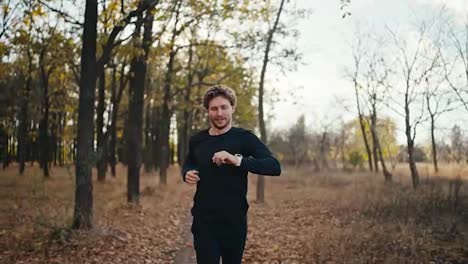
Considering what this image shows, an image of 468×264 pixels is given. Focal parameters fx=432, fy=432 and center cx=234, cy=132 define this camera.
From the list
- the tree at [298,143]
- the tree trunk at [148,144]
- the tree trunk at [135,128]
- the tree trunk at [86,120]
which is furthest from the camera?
the tree at [298,143]

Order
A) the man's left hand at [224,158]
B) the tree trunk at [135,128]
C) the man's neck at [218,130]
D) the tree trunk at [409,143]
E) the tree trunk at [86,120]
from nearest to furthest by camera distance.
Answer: the man's left hand at [224,158]
the man's neck at [218,130]
the tree trunk at [86,120]
the tree trunk at [135,128]
the tree trunk at [409,143]

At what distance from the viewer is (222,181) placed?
3.59 metres

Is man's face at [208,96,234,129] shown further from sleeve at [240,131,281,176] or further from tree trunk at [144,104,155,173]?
tree trunk at [144,104,155,173]

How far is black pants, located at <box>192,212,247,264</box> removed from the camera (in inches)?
141

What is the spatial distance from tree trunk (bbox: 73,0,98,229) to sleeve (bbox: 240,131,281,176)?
21.0ft

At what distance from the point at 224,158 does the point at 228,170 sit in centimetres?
24

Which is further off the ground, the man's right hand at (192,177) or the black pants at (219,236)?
the man's right hand at (192,177)

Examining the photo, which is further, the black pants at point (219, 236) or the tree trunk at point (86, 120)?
the tree trunk at point (86, 120)

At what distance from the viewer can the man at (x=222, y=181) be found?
358 centimetres

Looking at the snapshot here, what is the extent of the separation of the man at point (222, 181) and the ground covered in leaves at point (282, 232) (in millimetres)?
4172

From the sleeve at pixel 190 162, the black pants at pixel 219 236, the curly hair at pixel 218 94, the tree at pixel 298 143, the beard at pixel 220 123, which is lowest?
the black pants at pixel 219 236

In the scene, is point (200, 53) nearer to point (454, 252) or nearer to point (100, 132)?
point (100, 132)

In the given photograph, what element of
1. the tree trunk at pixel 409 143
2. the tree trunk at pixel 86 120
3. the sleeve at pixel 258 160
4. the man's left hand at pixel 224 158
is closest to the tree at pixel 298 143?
the tree trunk at pixel 409 143

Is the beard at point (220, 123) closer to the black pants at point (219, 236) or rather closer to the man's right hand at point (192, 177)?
the man's right hand at point (192, 177)
